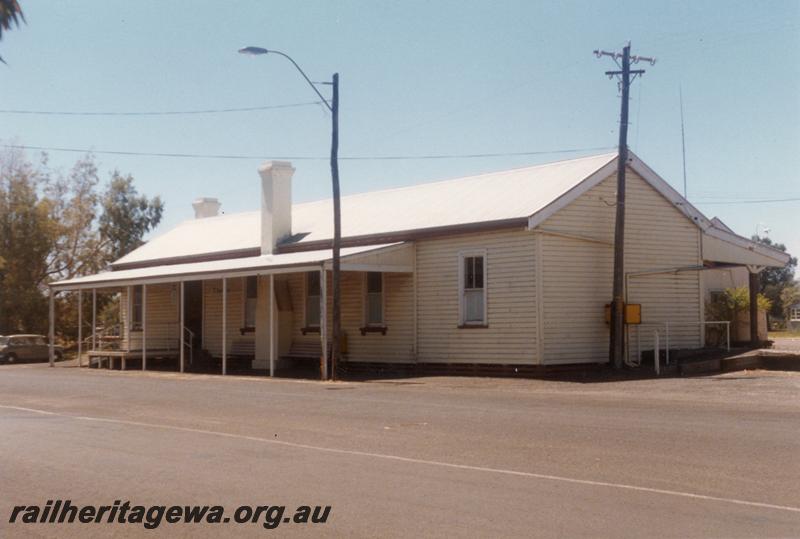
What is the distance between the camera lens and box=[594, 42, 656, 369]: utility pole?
2344cm

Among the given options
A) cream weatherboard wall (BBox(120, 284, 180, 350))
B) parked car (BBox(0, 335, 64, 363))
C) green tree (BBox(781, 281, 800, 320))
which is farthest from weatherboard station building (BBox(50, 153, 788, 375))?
green tree (BBox(781, 281, 800, 320))

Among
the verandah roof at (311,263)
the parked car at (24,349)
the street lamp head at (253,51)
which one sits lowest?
the parked car at (24,349)

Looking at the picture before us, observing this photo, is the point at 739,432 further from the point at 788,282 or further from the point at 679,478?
the point at 788,282

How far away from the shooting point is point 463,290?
24.8m

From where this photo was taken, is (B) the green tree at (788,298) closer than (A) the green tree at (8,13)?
No

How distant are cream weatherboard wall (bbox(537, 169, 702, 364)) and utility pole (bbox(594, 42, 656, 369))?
77 centimetres

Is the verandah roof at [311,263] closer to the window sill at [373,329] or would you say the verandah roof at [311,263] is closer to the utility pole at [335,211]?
the utility pole at [335,211]

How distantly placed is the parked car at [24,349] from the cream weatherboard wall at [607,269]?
28.8 meters

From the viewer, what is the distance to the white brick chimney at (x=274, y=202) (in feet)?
104

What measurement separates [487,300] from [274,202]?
10657 mm

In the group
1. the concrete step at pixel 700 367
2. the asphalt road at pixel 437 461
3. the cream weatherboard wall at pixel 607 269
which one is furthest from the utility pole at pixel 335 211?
the concrete step at pixel 700 367

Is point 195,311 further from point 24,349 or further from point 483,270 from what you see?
point 483,270

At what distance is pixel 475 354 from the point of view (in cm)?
2434

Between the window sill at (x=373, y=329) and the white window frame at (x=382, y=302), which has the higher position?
the white window frame at (x=382, y=302)
